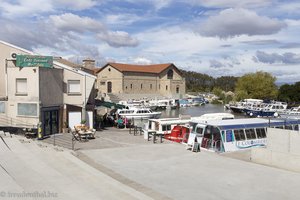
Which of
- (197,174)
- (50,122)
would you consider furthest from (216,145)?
(50,122)

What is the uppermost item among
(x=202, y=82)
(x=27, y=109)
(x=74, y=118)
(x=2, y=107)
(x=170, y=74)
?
(x=202, y=82)

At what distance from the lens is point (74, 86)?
3114cm

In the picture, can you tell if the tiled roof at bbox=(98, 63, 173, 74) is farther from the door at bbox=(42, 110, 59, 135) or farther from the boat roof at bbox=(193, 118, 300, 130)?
the boat roof at bbox=(193, 118, 300, 130)

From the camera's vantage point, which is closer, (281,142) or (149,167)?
(149,167)

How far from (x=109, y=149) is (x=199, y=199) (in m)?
11.0

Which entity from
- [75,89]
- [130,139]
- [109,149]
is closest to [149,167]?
[109,149]

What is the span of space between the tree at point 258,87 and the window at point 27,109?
78.9m

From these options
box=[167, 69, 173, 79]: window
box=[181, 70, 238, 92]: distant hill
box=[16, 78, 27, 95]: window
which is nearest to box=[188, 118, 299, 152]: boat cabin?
Answer: box=[16, 78, 27, 95]: window

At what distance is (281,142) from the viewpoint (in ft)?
65.7

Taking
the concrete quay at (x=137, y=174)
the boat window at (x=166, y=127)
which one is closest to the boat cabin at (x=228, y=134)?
the concrete quay at (x=137, y=174)

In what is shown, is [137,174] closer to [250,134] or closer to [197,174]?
[197,174]

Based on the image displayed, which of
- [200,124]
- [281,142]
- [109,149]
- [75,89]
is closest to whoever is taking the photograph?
[281,142]

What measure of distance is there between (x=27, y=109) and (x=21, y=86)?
1.95 meters

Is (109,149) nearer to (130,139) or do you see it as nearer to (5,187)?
(130,139)
